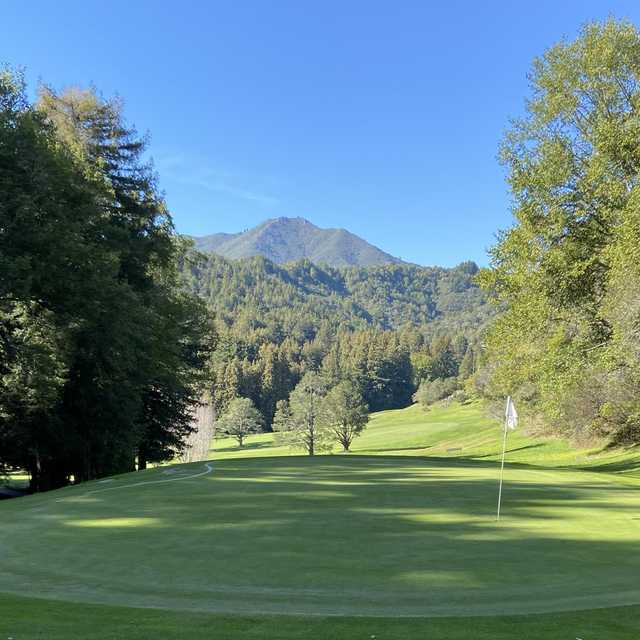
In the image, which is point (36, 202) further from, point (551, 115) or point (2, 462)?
point (551, 115)

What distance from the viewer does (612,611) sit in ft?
25.4

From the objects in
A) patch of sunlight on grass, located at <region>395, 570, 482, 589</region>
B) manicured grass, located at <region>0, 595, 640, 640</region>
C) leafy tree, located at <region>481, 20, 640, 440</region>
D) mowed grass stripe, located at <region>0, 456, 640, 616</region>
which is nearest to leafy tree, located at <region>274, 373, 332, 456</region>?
leafy tree, located at <region>481, 20, 640, 440</region>

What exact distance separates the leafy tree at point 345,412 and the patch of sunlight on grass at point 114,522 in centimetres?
7590

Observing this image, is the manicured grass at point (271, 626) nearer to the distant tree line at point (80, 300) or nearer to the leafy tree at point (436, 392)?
the distant tree line at point (80, 300)

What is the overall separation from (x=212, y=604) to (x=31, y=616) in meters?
2.09

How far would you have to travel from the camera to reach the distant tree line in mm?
24219

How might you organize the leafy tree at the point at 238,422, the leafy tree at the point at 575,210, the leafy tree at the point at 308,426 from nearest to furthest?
the leafy tree at the point at 575,210
the leafy tree at the point at 308,426
the leafy tree at the point at 238,422

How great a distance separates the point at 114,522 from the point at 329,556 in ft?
17.4

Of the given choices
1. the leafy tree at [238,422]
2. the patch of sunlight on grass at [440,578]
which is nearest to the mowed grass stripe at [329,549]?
the patch of sunlight on grass at [440,578]

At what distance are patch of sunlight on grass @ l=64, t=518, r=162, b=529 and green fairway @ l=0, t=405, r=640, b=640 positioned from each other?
0.05 m

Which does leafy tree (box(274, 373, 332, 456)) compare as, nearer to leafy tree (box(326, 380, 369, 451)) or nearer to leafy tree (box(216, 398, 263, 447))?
leafy tree (box(326, 380, 369, 451))

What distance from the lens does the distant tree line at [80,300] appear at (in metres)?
24.2

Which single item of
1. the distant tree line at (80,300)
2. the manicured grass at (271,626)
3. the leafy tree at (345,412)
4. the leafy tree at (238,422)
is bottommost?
the leafy tree at (238,422)

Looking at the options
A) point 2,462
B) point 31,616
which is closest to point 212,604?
point 31,616
